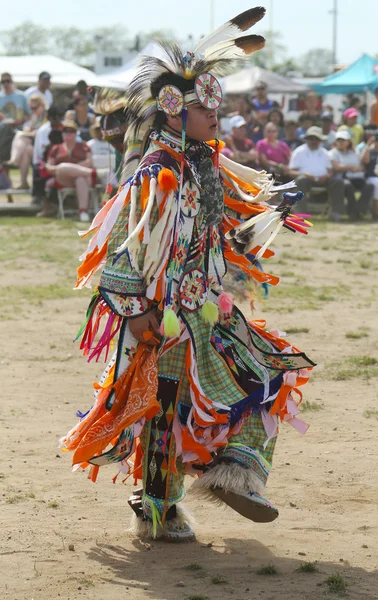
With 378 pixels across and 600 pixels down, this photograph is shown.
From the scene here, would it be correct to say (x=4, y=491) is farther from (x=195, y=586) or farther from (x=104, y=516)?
(x=195, y=586)

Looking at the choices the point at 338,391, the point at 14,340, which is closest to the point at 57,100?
the point at 14,340

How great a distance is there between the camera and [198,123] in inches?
150

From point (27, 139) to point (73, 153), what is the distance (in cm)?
231

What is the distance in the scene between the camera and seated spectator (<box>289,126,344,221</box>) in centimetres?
1493

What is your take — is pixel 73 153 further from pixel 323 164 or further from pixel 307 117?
pixel 307 117

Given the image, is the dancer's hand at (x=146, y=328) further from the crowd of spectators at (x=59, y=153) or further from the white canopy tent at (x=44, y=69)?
the white canopy tent at (x=44, y=69)

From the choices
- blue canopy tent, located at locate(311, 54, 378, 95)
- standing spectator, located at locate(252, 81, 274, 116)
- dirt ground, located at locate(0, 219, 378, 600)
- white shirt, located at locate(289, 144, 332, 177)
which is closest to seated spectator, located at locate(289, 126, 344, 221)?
white shirt, located at locate(289, 144, 332, 177)

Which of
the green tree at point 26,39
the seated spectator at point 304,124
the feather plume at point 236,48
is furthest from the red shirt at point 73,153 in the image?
the green tree at point 26,39

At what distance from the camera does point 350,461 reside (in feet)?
15.9

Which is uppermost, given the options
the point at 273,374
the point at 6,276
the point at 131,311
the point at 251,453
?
the point at 131,311

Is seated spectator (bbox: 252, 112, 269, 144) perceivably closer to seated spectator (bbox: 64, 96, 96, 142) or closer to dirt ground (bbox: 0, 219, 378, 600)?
seated spectator (bbox: 64, 96, 96, 142)

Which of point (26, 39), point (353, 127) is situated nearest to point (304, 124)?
point (353, 127)

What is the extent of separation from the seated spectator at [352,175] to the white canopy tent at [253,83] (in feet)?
33.3

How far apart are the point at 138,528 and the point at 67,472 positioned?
0.79 metres
